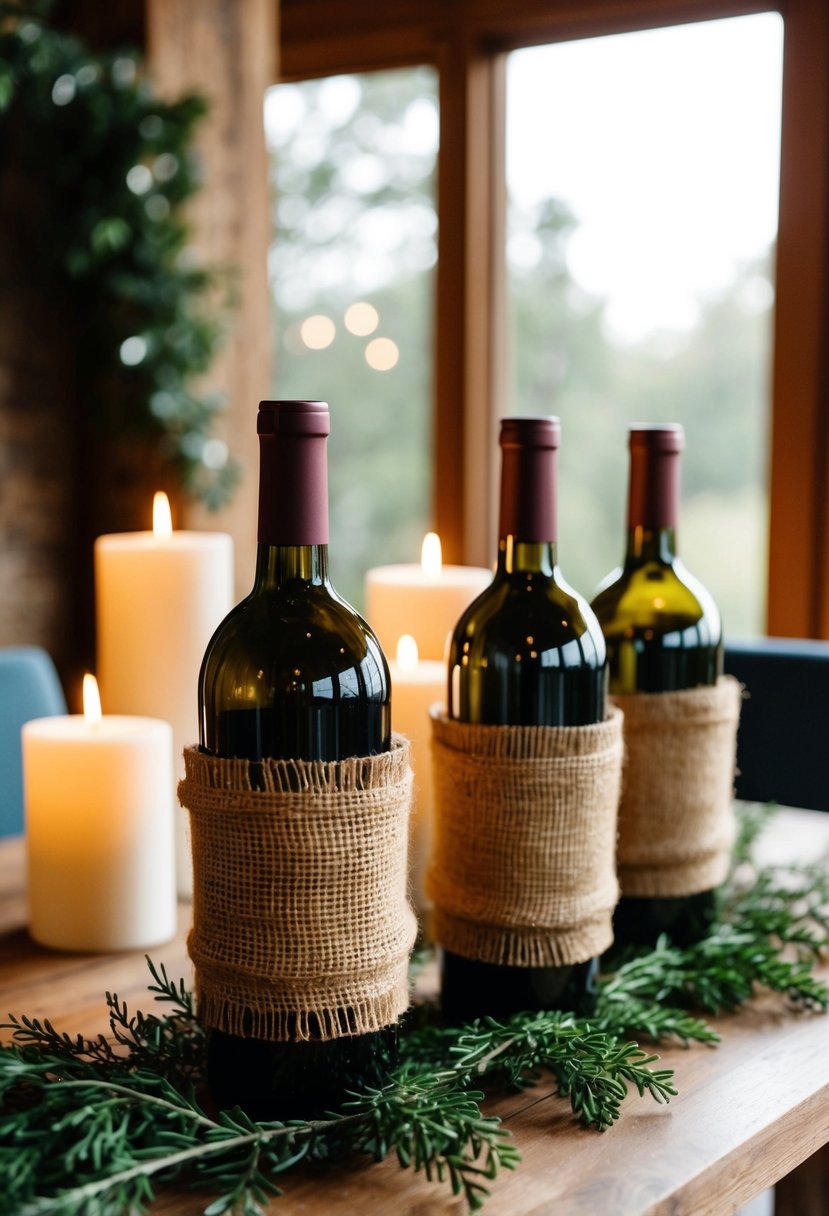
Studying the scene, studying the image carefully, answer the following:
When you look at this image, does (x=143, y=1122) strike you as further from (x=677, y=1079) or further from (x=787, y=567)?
(x=787, y=567)

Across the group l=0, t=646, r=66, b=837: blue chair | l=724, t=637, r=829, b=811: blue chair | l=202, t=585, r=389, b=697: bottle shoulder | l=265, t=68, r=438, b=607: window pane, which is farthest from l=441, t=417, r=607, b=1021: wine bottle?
l=265, t=68, r=438, b=607: window pane

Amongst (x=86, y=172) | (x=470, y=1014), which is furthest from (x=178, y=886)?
(x=86, y=172)

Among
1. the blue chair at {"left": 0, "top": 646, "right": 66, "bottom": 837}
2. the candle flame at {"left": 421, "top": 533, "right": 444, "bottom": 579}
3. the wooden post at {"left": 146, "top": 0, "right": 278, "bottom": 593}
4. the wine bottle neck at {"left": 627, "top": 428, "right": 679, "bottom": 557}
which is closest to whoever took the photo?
the wine bottle neck at {"left": 627, "top": 428, "right": 679, "bottom": 557}

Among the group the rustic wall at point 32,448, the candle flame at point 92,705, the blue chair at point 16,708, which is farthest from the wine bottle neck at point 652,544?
the rustic wall at point 32,448

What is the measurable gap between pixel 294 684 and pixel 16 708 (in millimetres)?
1008

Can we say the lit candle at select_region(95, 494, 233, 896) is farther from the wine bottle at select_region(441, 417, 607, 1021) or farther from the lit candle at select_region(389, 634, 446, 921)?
the wine bottle at select_region(441, 417, 607, 1021)

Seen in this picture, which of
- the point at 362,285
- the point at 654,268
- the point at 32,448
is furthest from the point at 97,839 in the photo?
the point at 362,285

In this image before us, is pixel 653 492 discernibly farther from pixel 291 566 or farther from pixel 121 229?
pixel 121 229

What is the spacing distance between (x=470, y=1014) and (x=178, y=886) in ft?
1.21

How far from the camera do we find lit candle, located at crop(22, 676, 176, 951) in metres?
0.92

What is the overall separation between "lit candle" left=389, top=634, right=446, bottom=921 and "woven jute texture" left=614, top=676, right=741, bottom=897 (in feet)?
0.46

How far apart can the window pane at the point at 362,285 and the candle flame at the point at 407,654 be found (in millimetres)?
2339

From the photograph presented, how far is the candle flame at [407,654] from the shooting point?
0.95 m

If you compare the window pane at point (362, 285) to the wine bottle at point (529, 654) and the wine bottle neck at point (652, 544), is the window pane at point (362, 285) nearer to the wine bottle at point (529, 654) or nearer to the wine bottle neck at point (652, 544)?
the wine bottle neck at point (652, 544)
